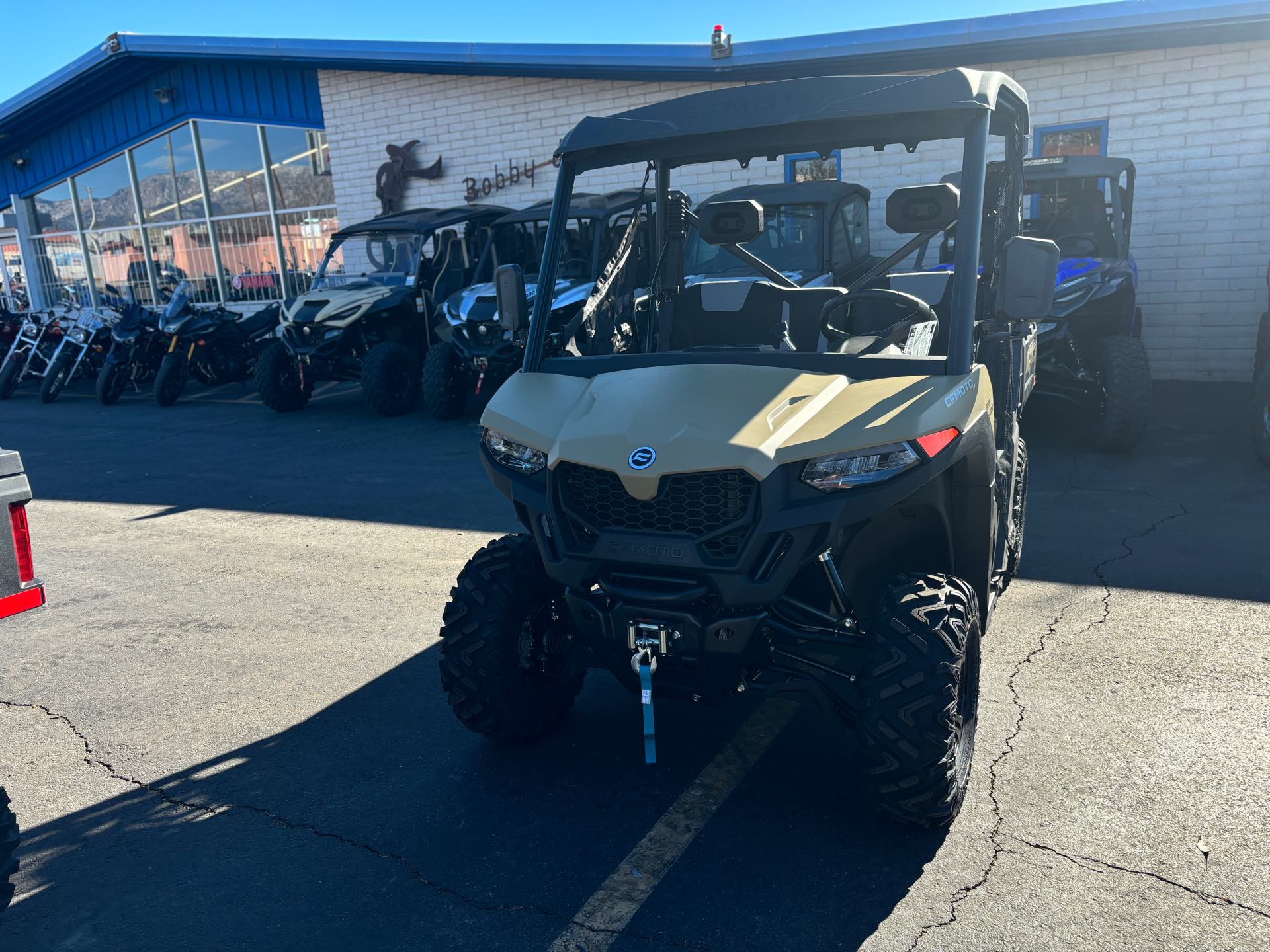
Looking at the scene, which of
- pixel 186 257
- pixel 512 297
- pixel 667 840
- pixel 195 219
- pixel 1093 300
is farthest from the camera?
pixel 186 257

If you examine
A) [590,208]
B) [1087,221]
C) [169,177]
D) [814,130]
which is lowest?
[1087,221]

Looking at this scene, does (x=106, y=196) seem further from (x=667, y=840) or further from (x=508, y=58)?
(x=667, y=840)

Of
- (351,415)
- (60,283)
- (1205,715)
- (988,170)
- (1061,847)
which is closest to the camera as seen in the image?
(1061,847)

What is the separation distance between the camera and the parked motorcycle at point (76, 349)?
15289 millimetres

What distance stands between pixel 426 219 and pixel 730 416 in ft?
32.3

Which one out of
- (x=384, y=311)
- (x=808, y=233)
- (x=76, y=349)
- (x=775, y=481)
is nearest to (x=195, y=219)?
(x=76, y=349)

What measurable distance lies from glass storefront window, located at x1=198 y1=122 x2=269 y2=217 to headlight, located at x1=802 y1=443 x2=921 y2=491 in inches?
683

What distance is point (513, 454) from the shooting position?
10.9ft

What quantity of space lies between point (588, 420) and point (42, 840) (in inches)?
93.0

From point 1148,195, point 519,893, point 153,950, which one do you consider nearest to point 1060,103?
point 1148,195

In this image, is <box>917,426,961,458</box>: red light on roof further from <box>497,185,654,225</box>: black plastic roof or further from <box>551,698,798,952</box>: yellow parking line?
<box>497,185,654,225</box>: black plastic roof

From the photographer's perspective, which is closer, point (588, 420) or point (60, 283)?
point (588, 420)

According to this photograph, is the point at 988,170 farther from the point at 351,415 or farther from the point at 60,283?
the point at 60,283

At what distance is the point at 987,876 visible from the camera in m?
2.91
